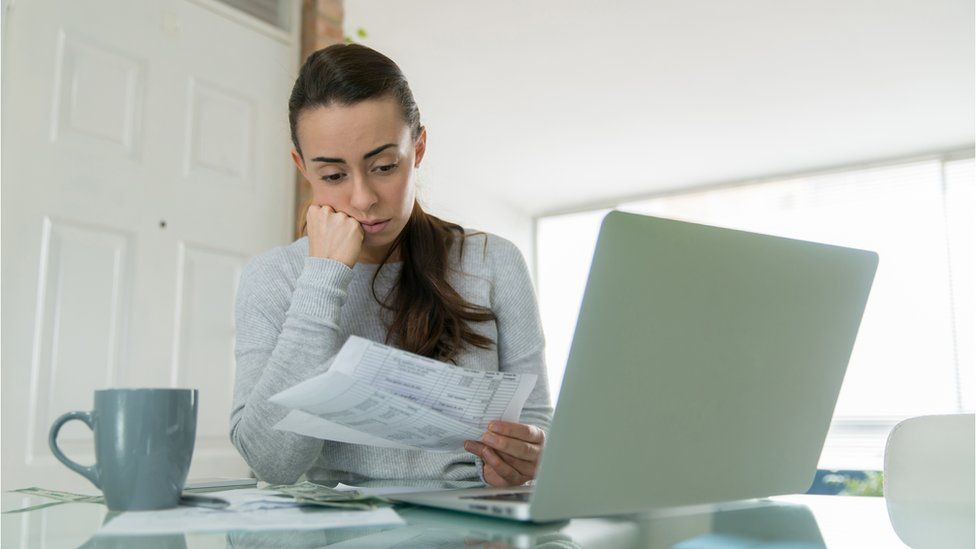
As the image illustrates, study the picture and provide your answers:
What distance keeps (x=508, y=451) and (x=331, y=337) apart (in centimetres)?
29

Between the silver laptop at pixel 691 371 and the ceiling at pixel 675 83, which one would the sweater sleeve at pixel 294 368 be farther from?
the ceiling at pixel 675 83

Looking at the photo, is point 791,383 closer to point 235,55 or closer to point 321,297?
point 321,297

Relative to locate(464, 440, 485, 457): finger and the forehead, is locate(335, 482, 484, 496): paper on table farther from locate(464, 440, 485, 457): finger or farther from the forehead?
the forehead

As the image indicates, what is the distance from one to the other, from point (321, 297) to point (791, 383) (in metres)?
0.59

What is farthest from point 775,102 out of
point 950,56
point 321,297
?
point 321,297

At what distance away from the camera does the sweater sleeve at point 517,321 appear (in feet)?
4.47

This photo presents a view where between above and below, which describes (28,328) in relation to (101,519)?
above

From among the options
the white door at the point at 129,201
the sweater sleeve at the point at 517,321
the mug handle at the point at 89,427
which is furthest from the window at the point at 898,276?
the mug handle at the point at 89,427

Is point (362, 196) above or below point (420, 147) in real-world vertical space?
below

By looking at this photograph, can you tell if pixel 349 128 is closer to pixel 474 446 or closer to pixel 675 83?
pixel 474 446

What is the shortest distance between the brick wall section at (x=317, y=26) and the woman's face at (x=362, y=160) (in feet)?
6.79

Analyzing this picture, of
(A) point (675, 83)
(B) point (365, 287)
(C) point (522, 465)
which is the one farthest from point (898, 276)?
(C) point (522, 465)

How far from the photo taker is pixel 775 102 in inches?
196

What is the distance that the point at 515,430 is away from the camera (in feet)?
3.05
